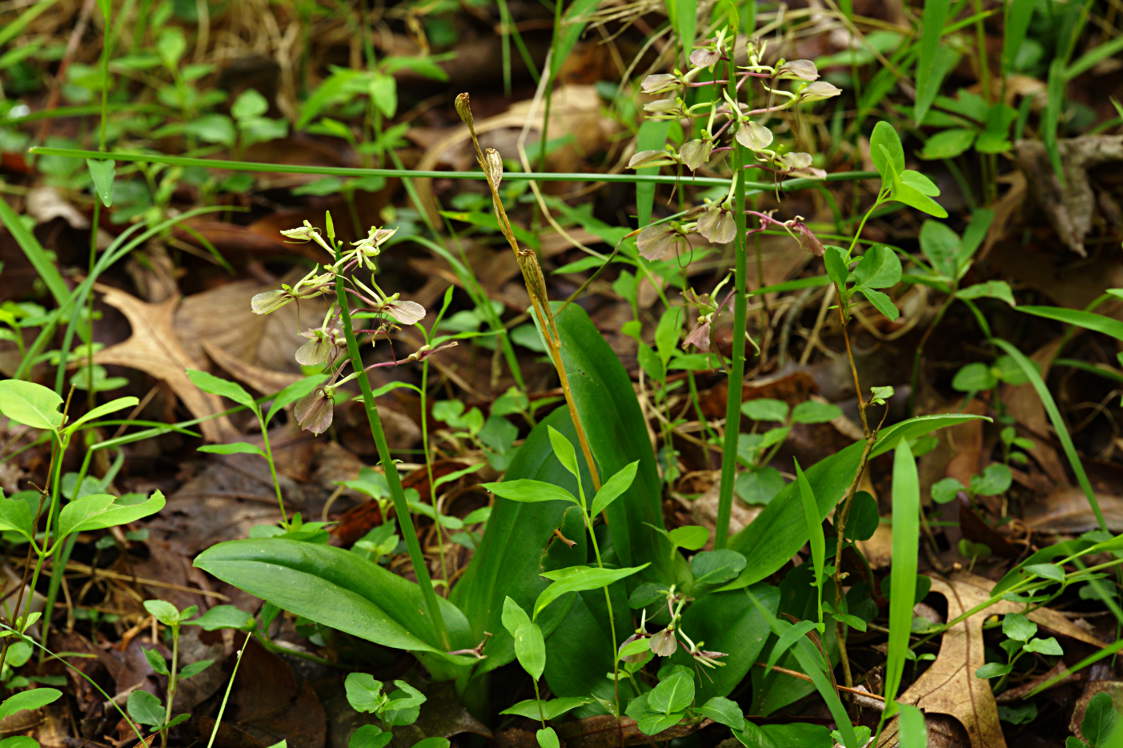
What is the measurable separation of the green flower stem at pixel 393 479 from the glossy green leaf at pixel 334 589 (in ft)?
0.10

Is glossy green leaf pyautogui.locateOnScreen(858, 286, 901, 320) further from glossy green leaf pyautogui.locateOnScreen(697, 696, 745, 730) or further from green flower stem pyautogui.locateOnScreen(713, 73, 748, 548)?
glossy green leaf pyautogui.locateOnScreen(697, 696, 745, 730)

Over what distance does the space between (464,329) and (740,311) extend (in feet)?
Result: 3.34

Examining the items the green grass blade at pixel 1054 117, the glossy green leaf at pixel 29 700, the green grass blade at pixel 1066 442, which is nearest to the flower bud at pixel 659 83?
the green grass blade at pixel 1066 442

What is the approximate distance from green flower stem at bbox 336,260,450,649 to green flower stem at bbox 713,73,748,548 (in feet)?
1.50

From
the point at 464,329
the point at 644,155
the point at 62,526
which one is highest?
the point at 644,155

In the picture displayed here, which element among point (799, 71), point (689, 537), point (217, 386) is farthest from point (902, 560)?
point (217, 386)

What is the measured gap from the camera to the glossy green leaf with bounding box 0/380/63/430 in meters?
1.38

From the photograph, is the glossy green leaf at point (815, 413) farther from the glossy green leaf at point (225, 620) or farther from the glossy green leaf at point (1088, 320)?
the glossy green leaf at point (225, 620)

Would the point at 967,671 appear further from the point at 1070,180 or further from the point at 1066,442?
the point at 1070,180

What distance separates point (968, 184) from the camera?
8.29 feet

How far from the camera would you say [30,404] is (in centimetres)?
140

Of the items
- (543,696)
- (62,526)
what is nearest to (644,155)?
(543,696)

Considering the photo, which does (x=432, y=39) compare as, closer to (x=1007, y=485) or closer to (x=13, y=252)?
(x=13, y=252)

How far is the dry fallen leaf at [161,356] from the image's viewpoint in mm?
2240
